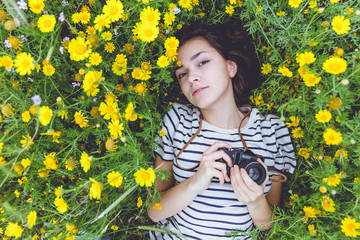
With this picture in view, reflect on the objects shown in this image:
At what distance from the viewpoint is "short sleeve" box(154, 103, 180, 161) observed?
1.71m

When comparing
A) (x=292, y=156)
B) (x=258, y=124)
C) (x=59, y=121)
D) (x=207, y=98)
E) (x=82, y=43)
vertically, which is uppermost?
(x=82, y=43)

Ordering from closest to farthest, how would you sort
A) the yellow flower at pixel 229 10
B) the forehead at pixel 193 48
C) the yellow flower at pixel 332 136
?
the yellow flower at pixel 332 136 → the forehead at pixel 193 48 → the yellow flower at pixel 229 10

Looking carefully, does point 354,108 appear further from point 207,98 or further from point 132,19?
point 132,19

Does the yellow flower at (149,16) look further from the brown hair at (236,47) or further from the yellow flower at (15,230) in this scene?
the yellow flower at (15,230)

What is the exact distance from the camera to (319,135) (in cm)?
172

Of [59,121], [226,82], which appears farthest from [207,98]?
[59,121]

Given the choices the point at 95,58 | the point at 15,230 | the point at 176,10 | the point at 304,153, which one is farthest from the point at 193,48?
the point at 15,230

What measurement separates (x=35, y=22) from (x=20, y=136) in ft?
2.10

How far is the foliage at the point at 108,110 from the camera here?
130 centimetres

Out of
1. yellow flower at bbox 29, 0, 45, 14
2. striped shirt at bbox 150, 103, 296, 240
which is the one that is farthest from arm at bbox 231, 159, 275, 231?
yellow flower at bbox 29, 0, 45, 14

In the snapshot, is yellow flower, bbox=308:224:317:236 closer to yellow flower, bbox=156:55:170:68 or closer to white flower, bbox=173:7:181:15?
yellow flower, bbox=156:55:170:68

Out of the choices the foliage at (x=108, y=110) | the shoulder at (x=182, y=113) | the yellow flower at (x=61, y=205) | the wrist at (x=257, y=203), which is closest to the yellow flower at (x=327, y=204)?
the foliage at (x=108, y=110)

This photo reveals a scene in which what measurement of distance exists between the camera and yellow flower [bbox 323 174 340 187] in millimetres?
335

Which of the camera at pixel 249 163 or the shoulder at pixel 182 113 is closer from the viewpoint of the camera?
the camera at pixel 249 163
